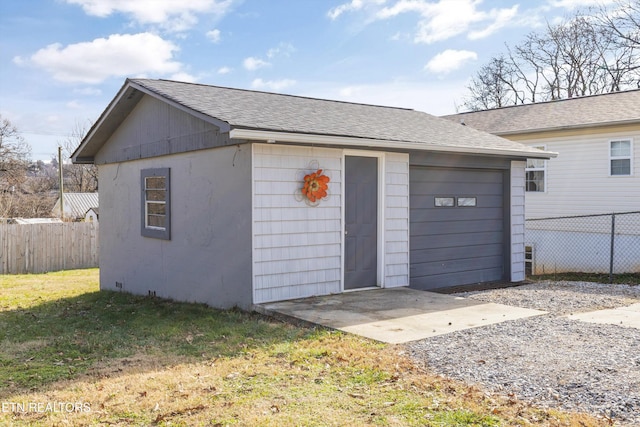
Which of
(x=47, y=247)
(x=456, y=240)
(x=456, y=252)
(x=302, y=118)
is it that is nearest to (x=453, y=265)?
(x=456, y=252)

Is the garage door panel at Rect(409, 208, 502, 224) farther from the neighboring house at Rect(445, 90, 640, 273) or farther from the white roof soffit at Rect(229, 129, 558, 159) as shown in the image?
the neighboring house at Rect(445, 90, 640, 273)

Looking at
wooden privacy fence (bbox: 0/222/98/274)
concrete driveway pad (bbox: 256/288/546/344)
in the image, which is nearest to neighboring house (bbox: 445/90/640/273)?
concrete driveway pad (bbox: 256/288/546/344)

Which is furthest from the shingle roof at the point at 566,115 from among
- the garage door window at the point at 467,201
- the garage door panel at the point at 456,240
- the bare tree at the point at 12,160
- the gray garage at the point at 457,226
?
the bare tree at the point at 12,160

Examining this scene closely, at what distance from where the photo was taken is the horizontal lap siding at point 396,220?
908 cm

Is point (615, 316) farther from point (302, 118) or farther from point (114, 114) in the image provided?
point (114, 114)

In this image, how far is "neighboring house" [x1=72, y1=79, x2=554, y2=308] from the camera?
789 cm

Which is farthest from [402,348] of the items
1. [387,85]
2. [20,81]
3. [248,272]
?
[20,81]

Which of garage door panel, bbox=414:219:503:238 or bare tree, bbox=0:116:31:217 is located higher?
bare tree, bbox=0:116:31:217

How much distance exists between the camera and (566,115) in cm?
1551

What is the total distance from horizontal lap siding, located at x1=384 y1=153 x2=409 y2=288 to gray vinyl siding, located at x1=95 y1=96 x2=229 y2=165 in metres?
2.76

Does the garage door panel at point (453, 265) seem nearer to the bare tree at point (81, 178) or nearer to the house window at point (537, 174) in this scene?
the house window at point (537, 174)

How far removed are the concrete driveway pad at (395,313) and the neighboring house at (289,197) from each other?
0.48 meters

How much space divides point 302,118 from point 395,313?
342 centimetres

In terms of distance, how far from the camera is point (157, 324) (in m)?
7.58
